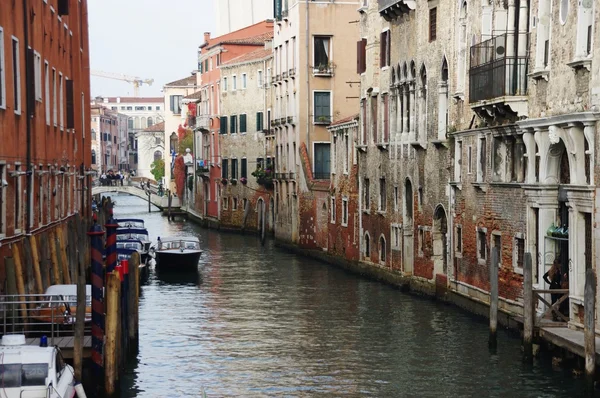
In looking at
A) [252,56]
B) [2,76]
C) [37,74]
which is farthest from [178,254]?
[252,56]

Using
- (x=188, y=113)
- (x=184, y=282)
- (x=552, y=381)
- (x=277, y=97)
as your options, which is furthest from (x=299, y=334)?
(x=188, y=113)

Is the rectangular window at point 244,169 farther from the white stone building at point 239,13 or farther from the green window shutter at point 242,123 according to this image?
the white stone building at point 239,13

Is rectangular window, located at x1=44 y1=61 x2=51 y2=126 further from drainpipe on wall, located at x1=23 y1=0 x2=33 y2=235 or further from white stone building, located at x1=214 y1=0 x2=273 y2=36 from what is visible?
white stone building, located at x1=214 y1=0 x2=273 y2=36

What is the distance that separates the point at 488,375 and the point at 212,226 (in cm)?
5049

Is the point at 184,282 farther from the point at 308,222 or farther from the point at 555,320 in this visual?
the point at 555,320

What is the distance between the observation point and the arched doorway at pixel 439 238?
3128 cm

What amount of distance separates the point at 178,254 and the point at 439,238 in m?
13.5

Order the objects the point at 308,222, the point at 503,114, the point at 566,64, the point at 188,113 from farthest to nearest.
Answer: the point at 188,113
the point at 308,222
the point at 503,114
the point at 566,64

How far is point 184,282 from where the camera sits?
39406mm

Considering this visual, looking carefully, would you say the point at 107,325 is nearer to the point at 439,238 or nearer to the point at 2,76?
the point at 2,76

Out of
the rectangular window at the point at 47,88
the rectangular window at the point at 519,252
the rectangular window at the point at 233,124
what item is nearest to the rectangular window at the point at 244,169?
the rectangular window at the point at 233,124

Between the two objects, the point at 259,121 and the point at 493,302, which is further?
the point at 259,121

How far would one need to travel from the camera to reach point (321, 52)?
2067 inches

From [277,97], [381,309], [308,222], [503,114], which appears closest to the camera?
[503,114]
